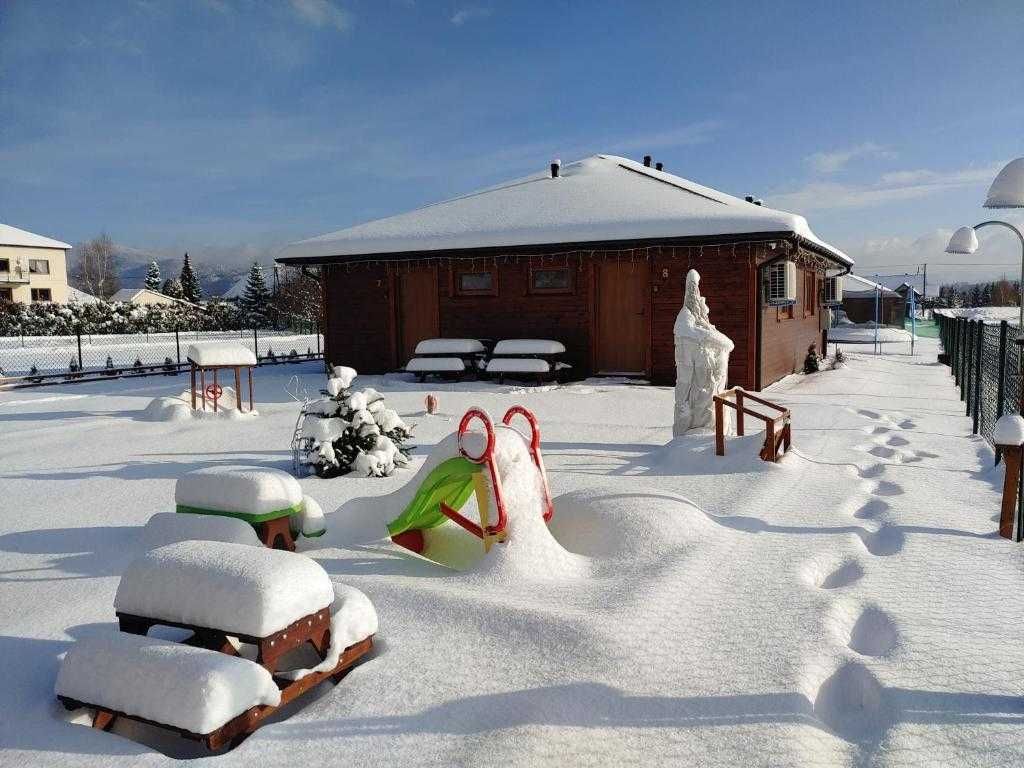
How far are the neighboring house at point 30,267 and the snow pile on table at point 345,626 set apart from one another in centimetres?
5241

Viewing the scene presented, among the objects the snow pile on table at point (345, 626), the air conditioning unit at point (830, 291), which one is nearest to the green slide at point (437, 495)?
the snow pile on table at point (345, 626)

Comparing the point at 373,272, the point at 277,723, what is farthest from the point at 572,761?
the point at 373,272

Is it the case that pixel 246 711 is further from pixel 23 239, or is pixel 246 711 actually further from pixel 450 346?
pixel 23 239

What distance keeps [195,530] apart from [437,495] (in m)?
1.59

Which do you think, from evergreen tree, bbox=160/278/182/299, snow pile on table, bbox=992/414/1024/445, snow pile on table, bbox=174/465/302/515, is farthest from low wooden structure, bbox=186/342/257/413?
evergreen tree, bbox=160/278/182/299

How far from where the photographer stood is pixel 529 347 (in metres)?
14.1

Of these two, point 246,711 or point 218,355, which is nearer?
point 246,711

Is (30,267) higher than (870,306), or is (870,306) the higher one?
(30,267)

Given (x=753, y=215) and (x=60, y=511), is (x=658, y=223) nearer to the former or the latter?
(x=753, y=215)

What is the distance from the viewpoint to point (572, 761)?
2.70m

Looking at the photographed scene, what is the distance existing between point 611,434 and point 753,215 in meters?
5.80

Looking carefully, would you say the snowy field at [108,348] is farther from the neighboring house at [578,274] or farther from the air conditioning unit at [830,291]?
the air conditioning unit at [830,291]

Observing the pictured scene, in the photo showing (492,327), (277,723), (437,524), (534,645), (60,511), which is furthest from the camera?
(492,327)

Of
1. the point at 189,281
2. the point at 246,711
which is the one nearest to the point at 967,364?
the point at 246,711
